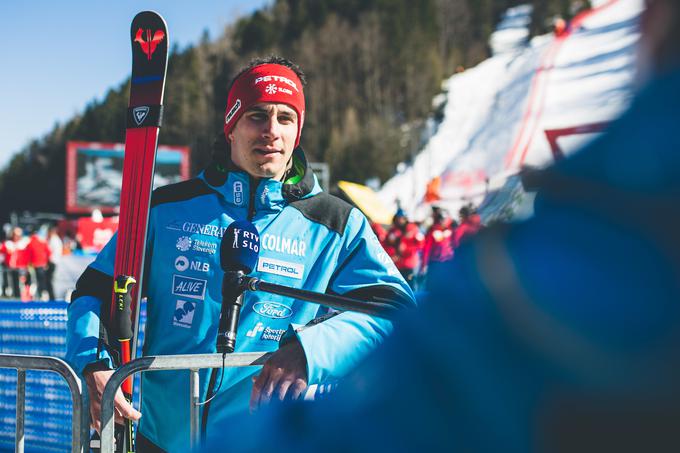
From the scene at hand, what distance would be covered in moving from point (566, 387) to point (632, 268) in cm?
9

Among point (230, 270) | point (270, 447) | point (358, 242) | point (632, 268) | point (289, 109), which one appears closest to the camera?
point (632, 268)

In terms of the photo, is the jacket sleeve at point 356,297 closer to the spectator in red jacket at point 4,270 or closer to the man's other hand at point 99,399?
the man's other hand at point 99,399

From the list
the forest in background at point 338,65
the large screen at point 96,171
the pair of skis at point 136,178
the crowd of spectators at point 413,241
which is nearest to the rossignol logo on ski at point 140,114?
the pair of skis at point 136,178

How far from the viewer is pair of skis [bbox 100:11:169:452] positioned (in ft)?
7.16

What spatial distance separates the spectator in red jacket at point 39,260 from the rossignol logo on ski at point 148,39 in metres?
14.7

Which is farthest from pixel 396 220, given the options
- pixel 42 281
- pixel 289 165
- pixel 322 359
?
pixel 322 359

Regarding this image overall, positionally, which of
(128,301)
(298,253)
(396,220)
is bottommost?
(396,220)

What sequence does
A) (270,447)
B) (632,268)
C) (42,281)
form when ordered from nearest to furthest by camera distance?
(632,268) < (270,447) < (42,281)

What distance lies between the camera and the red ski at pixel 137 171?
2189 millimetres

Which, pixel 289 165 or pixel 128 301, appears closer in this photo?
pixel 128 301

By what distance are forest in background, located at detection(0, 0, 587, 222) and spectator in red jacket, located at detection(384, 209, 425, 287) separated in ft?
154

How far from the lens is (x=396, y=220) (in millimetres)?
12742

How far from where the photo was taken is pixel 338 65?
7494 cm

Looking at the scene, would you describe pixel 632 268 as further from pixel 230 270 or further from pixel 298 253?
pixel 298 253
